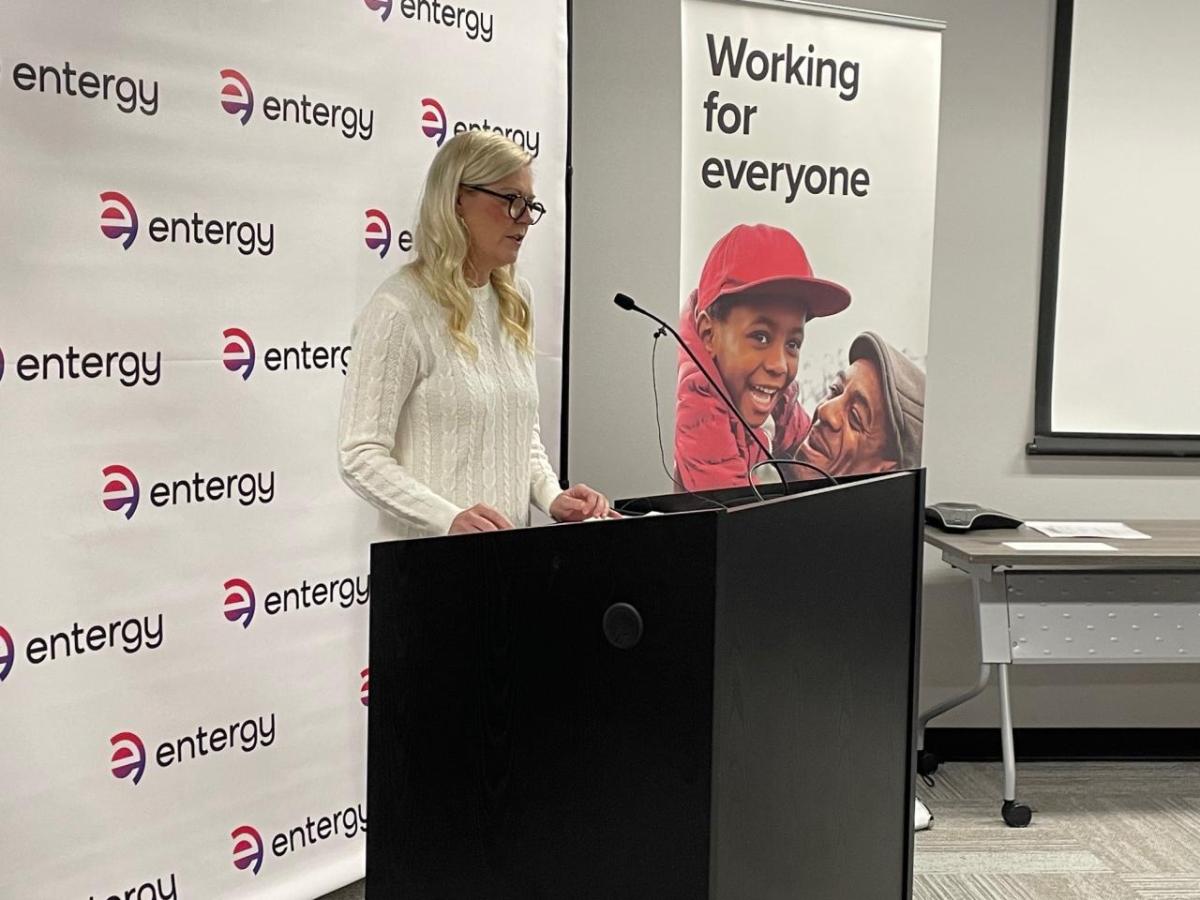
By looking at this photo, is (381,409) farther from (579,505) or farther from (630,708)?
(630,708)

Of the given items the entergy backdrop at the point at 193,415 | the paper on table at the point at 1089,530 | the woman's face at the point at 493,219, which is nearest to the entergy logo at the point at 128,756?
the entergy backdrop at the point at 193,415

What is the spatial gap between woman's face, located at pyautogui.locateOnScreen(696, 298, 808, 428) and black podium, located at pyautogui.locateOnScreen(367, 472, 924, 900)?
2.09 meters

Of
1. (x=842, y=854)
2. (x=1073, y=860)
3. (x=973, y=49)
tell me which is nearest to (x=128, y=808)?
(x=842, y=854)

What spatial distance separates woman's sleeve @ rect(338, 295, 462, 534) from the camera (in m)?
1.84

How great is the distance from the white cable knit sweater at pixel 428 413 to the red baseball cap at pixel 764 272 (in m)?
1.14

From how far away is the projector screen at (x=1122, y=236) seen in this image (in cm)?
353

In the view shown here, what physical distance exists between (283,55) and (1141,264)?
263cm

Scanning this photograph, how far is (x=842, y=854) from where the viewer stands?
3.15ft

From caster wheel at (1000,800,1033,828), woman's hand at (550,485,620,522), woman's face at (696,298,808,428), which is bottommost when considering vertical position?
caster wheel at (1000,800,1033,828)

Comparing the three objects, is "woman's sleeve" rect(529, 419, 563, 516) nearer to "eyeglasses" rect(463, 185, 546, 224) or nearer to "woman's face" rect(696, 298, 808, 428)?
"eyeglasses" rect(463, 185, 546, 224)

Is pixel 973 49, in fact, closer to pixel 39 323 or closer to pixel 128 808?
pixel 39 323

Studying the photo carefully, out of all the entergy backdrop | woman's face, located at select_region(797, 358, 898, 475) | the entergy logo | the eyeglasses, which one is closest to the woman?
the eyeglasses

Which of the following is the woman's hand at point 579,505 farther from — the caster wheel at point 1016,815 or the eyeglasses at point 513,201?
the caster wheel at point 1016,815

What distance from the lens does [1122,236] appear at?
3592 mm
